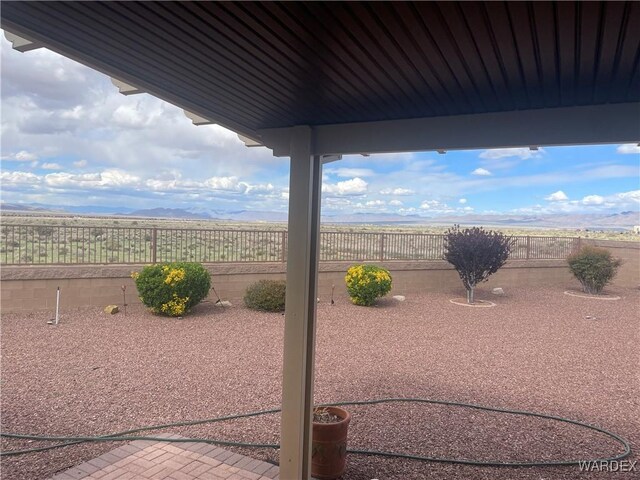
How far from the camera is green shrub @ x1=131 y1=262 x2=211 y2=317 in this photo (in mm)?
8766

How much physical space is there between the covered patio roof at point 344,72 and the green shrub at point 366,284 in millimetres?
7614

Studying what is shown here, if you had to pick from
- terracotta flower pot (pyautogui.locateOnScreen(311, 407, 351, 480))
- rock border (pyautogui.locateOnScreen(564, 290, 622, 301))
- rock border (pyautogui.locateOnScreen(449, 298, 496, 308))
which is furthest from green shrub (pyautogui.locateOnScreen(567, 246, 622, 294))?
terracotta flower pot (pyautogui.locateOnScreen(311, 407, 351, 480))

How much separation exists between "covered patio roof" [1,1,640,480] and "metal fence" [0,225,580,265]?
745 centimetres

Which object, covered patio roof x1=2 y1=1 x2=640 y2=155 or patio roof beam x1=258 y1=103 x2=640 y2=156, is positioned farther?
patio roof beam x1=258 y1=103 x2=640 y2=156

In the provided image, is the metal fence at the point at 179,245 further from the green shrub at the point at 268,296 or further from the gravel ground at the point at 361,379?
the green shrub at the point at 268,296

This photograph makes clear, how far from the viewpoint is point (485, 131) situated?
2.65 m

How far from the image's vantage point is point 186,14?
1684 millimetres

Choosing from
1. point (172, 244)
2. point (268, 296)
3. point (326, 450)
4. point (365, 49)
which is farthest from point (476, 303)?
point (365, 49)

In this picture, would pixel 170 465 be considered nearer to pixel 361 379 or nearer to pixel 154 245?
pixel 361 379

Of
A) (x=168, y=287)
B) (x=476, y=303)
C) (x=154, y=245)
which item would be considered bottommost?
(x=476, y=303)

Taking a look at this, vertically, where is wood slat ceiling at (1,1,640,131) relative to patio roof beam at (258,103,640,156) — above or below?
above

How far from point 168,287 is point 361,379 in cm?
477

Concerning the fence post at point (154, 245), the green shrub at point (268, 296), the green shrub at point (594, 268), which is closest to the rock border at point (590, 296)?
the green shrub at point (594, 268)

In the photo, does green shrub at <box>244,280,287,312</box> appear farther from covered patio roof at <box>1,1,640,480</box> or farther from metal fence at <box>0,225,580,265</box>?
covered patio roof at <box>1,1,640,480</box>
